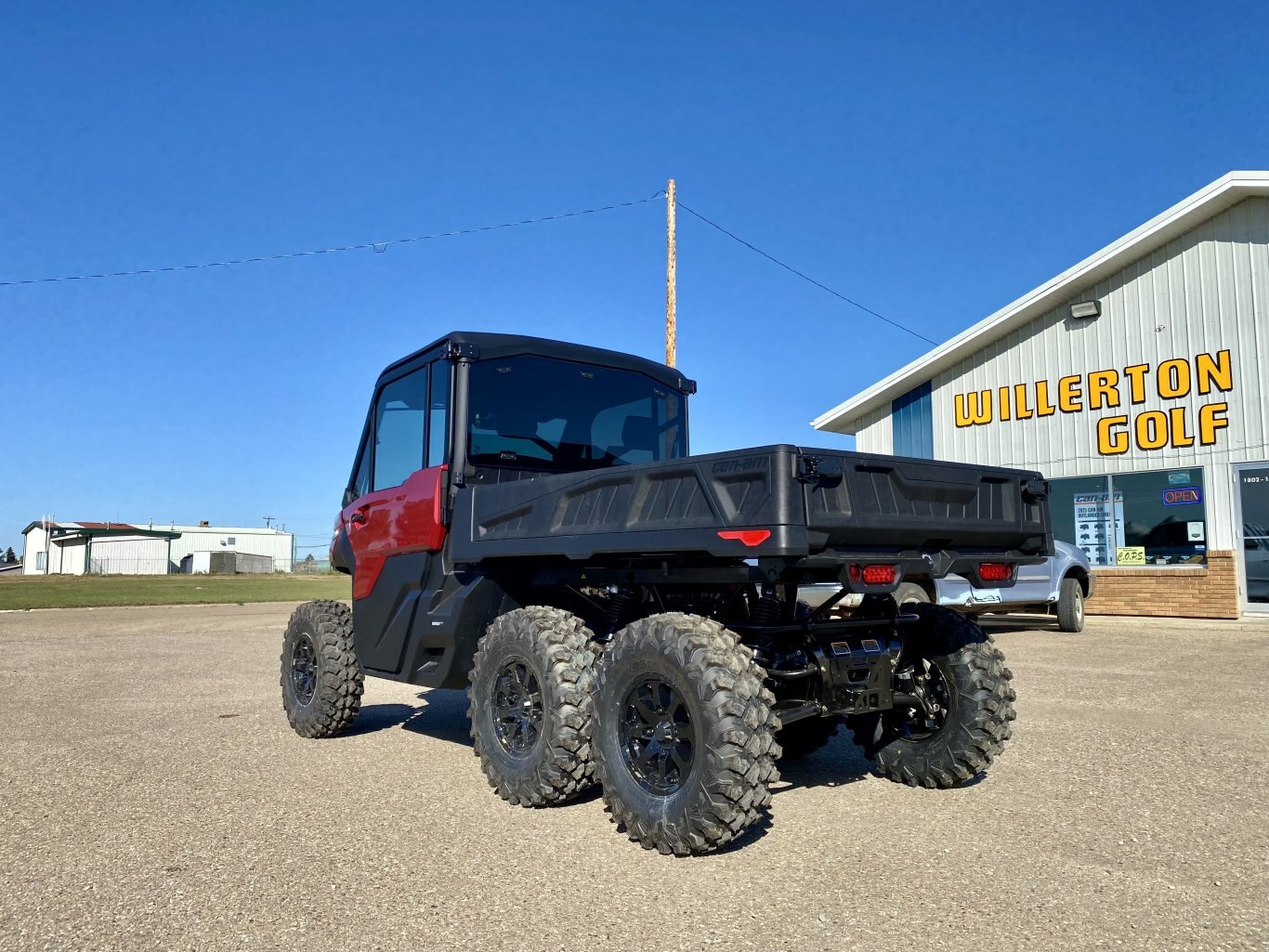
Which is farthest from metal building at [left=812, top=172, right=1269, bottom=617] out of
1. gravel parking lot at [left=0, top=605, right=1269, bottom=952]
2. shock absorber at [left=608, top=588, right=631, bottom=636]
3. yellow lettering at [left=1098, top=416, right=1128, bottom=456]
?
shock absorber at [left=608, top=588, right=631, bottom=636]

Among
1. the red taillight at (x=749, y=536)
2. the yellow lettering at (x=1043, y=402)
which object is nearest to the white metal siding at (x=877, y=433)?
the yellow lettering at (x=1043, y=402)

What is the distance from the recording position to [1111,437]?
1720cm

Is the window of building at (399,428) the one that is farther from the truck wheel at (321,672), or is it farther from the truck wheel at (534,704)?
the truck wheel at (534,704)

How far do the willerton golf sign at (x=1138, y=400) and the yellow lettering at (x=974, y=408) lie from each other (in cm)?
9

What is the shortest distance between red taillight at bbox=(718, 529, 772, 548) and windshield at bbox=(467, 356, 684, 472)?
91.1 inches

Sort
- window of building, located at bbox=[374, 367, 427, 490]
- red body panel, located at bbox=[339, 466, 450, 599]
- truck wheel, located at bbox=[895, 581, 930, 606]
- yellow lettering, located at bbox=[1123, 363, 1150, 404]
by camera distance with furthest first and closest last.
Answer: yellow lettering, located at bbox=[1123, 363, 1150, 404], truck wheel, located at bbox=[895, 581, 930, 606], window of building, located at bbox=[374, 367, 427, 490], red body panel, located at bbox=[339, 466, 450, 599]

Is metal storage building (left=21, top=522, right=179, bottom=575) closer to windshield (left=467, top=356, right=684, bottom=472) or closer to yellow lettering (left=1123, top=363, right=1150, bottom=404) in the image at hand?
yellow lettering (left=1123, top=363, right=1150, bottom=404)

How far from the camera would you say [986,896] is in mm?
3504

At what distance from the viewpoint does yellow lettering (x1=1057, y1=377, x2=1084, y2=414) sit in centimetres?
1783

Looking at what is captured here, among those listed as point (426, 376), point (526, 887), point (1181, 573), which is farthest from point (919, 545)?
point (1181, 573)

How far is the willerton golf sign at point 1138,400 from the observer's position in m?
16.0

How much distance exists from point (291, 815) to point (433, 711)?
12.2ft

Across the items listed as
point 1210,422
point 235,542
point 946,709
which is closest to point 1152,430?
point 1210,422

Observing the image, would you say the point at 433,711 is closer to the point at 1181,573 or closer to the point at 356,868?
the point at 356,868
